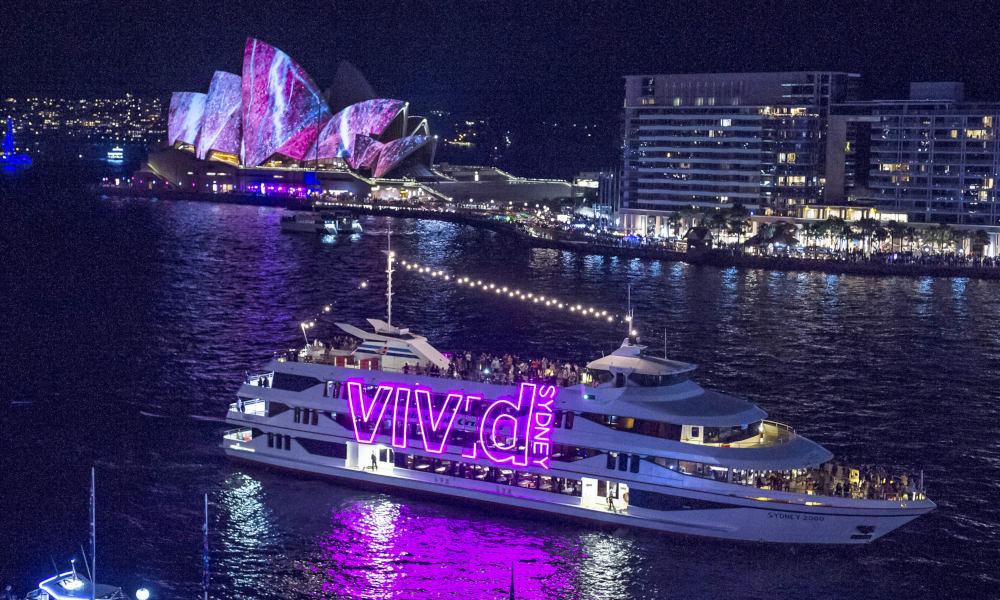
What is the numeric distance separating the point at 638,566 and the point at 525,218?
60952 millimetres

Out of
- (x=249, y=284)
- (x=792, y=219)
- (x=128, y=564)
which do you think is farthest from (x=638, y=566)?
(x=792, y=219)

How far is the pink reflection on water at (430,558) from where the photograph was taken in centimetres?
1647

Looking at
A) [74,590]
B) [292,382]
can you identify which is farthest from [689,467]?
[74,590]

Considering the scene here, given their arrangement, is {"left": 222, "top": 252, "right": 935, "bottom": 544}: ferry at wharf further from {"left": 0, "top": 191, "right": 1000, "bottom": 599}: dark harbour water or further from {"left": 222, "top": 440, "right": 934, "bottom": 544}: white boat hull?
{"left": 0, "top": 191, "right": 1000, "bottom": 599}: dark harbour water

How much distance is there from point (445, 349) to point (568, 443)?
45.8 feet

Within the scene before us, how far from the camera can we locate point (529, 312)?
39062 millimetres

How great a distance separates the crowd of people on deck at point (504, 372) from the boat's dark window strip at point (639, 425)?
0.65m

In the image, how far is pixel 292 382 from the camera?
66.3 ft

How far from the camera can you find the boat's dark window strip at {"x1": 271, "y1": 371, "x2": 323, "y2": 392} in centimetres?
2011

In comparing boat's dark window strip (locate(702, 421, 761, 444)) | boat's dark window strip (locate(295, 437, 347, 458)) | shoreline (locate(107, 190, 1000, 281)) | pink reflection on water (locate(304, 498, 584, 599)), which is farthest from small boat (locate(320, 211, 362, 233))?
boat's dark window strip (locate(702, 421, 761, 444))

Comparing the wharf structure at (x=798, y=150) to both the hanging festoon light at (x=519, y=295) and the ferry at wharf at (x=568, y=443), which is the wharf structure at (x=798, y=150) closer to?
the hanging festoon light at (x=519, y=295)

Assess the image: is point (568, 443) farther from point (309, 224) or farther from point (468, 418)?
point (309, 224)

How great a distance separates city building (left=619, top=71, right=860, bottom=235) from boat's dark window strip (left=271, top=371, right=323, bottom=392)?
50953mm

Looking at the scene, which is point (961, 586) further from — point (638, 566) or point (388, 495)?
point (388, 495)
